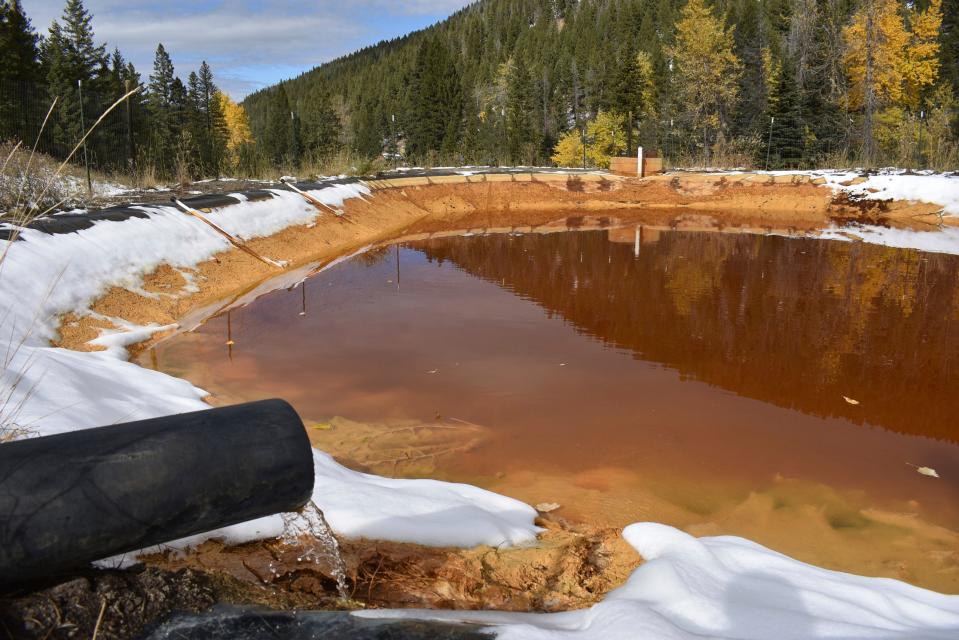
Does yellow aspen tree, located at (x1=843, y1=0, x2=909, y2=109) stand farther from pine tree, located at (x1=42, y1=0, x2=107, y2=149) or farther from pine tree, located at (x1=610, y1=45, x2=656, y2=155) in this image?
pine tree, located at (x1=42, y1=0, x2=107, y2=149)

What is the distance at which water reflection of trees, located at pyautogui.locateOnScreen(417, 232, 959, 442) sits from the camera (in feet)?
18.8

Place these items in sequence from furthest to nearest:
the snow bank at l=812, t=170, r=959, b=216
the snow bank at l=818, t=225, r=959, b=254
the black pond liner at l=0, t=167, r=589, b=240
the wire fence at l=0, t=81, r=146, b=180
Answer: the wire fence at l=0, t=81, r=146, b=180 < the snow bank at l=812, t=170, r=959, b=216 < the snow bank at l=818, t=225, r=959, b=254 < the black pond liner at l=0, t=167, r=589, b=240

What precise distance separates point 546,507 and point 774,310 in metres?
5.63

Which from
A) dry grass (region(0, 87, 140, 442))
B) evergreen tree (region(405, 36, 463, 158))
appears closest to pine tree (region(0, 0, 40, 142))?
dry grass (region(0, 87, 140, 442))

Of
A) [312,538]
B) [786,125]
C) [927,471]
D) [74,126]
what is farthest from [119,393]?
[786,125]

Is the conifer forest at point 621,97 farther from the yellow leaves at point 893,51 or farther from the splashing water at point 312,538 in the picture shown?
the splashing water at point 312,538

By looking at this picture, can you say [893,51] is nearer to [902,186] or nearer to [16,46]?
[902,186]

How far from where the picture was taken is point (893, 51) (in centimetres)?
3362

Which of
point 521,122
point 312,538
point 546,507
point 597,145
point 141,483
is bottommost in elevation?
point 546,507

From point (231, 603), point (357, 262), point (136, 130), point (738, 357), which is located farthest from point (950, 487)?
point (136, 130)

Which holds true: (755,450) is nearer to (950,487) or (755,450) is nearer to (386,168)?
(950,487)

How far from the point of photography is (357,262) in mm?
11781

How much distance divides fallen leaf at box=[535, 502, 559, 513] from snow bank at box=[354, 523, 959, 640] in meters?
0.58

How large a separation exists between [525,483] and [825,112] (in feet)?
126
